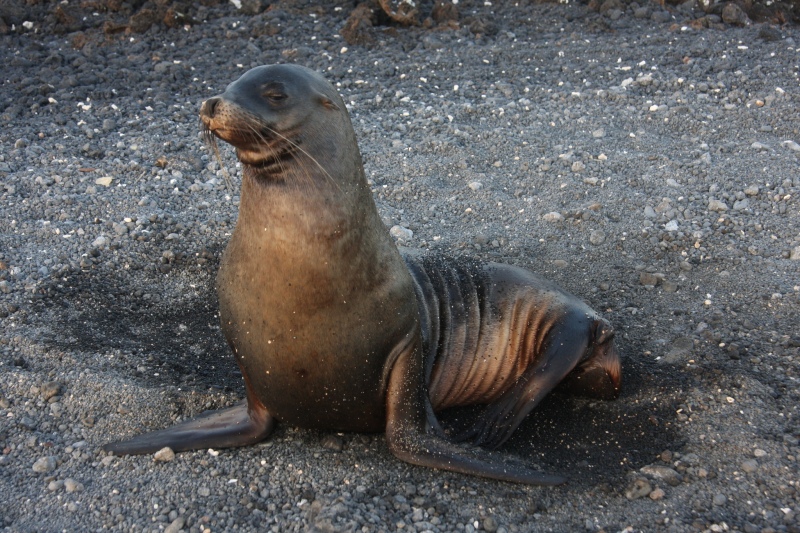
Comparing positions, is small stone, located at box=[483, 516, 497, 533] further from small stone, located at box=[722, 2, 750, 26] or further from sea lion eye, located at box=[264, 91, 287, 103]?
small stone, located at box=[722, 2, 750, 26]

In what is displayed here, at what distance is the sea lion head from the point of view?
3.04 meters

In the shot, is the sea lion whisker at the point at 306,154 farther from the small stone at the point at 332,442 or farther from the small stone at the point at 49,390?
the small stone at the point at 49,390

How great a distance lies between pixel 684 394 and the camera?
4.04m

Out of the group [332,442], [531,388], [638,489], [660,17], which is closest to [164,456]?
[332,442]

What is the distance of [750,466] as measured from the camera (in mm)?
3445

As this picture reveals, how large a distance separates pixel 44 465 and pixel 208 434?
69 centimetres

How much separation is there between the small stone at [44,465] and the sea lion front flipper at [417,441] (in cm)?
143

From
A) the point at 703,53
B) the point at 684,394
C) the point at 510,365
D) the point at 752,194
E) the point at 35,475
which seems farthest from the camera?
the point at 703,53

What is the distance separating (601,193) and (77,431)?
3.86 metres

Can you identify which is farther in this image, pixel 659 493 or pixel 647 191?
pixel 647 191

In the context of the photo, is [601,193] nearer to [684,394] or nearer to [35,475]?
[684,394]

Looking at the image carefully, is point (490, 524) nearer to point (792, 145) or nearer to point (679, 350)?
point (679, 350)

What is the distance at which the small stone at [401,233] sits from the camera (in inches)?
219

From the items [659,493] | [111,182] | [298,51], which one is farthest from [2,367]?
[298,51]
